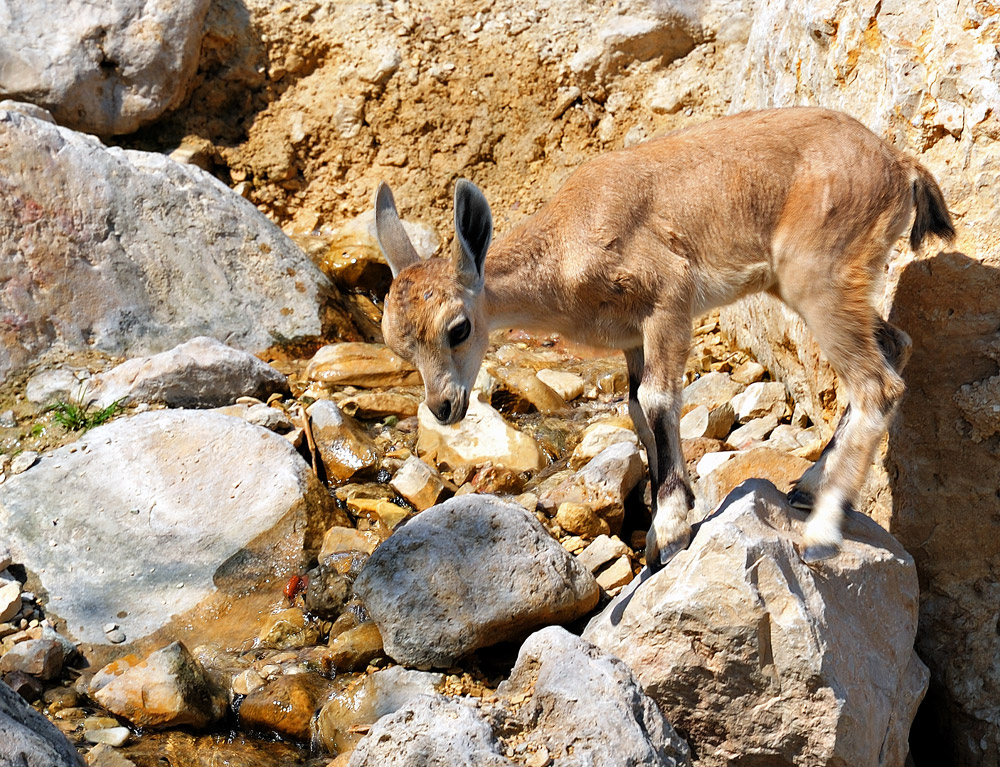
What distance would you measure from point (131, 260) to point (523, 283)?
4.71 m

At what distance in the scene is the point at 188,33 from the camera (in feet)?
37.9

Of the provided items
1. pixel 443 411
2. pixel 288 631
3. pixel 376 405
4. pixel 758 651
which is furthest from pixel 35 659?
pixel 758 651

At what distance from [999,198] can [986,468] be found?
1.47 m

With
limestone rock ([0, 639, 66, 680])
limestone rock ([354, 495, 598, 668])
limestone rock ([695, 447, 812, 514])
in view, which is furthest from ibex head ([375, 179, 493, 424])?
limestone rock ([0, 639, 66, 680])

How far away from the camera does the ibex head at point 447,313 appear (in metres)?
5.39

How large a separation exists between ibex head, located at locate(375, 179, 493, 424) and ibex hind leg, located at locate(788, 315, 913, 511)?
1.93 m

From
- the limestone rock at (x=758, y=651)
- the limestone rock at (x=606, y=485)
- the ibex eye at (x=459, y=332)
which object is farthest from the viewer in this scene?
the limestone rock at (x=606, y=485)

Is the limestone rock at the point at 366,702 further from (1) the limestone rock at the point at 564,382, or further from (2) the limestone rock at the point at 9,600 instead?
(1) the limestone rock at the point at 564,382

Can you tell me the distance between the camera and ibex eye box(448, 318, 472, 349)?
17.9 feet

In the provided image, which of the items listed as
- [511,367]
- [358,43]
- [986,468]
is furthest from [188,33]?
[986,468]

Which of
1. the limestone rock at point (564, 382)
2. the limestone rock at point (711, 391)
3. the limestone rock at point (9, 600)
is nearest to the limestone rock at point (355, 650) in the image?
the limestone rock at point (9, 600)

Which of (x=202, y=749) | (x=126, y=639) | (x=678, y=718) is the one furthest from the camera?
(x=126, y=639)

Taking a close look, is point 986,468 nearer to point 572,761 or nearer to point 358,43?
point 572,761

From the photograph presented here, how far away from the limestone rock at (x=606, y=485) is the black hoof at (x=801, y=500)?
58.4 inches
